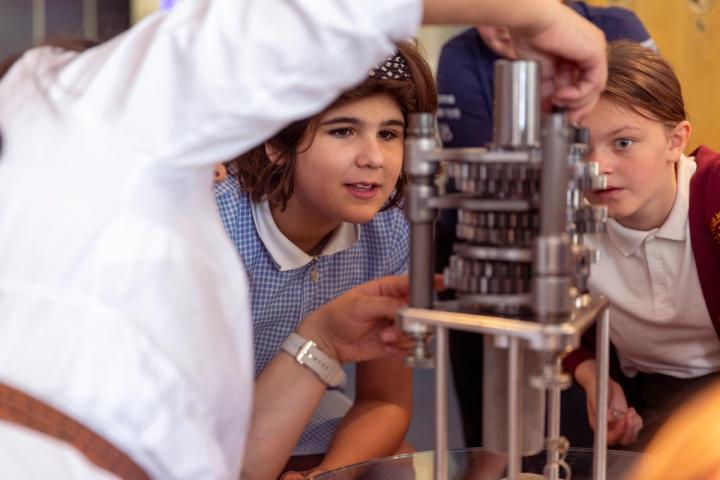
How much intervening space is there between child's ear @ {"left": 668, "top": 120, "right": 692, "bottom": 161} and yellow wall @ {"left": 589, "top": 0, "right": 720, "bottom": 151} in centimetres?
146

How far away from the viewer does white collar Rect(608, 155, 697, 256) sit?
1744 mm

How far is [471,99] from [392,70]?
0.70 m

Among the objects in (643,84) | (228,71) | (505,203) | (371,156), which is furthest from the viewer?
(643,84)

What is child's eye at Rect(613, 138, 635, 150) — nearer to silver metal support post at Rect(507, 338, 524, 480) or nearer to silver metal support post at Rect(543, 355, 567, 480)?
silver metal support post at Rect(543, 355, 567, 480)

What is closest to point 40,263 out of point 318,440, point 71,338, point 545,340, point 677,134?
point 71,338

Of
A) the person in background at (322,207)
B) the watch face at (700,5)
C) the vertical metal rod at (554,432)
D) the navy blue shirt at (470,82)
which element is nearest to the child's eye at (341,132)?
the person in background at (322,207)

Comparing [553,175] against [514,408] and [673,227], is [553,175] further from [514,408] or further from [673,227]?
[673,227]

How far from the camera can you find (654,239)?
1.77 metres

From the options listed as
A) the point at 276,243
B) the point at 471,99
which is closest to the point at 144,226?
the point at 276,243

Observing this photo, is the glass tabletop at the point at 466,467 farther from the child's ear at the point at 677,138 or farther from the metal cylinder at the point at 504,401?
the child's ear at the point at 677,138

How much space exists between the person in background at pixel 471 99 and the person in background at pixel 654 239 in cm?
40

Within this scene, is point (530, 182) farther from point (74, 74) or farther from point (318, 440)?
point (318, 440)

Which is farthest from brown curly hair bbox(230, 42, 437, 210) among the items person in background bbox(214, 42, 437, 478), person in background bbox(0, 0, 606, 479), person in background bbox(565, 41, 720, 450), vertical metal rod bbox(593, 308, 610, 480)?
person in background bbox(0, 0, 606, 479)

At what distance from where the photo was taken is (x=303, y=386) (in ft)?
4.10
